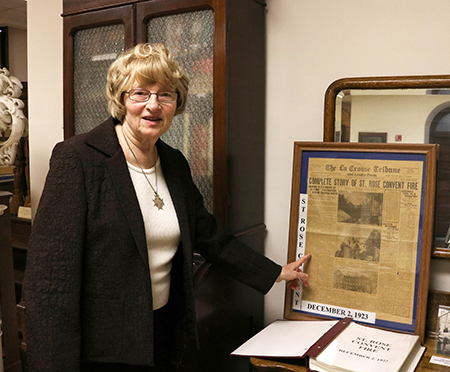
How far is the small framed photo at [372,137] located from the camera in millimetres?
1692

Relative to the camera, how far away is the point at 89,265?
1.31 meters

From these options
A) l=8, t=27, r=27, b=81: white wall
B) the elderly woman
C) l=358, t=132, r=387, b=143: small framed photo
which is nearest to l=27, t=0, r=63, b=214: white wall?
the elderly woman

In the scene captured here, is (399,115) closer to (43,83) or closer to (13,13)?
(43,83)

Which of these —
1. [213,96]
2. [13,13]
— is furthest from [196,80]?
[13,13]

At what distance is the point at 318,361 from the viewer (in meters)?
1.30

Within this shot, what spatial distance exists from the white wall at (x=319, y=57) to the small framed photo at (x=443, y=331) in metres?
0.23

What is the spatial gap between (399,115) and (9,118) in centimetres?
186

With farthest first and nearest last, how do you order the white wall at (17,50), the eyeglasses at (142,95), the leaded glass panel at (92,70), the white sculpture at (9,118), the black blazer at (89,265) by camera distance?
the white wall at (17,50) → the white sculpture at (9,118) → the leaded glass panel at (92,70) → the eyeglasses at (142,95) → the black blazer at (89,265)

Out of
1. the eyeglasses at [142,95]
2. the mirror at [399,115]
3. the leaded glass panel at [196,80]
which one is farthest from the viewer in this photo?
the leaded glass panel at [196,80]

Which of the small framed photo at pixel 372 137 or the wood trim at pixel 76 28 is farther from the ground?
the wood trim at pixel 76 28

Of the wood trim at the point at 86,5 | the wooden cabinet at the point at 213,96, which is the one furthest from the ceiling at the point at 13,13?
the wooden cabinet at the point at 213,96

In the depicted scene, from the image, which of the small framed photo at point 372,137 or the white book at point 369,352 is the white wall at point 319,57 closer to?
the small framed photo at point 372,137

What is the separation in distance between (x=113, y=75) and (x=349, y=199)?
35.5 inches

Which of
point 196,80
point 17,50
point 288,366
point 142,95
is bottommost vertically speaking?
point 288,366
